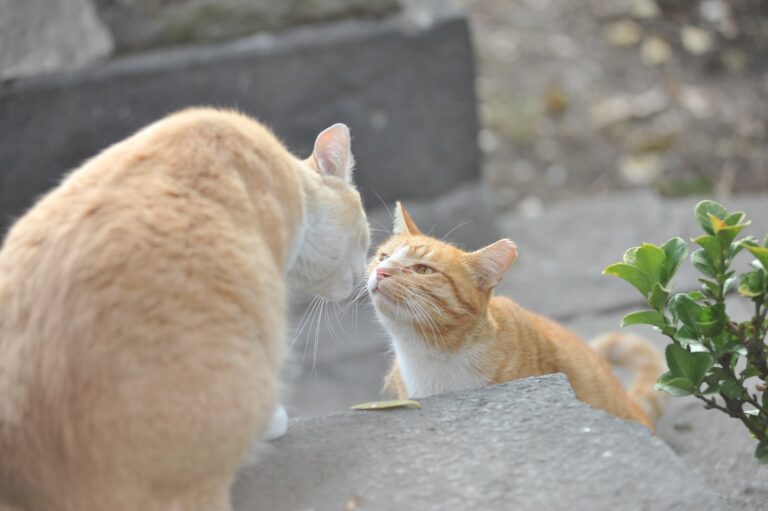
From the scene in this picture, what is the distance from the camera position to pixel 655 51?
643 centimetres

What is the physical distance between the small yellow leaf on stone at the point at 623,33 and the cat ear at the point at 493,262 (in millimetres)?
4119

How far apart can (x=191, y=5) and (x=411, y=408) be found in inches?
106

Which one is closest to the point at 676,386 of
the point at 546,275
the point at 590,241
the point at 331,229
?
the point at 331,229

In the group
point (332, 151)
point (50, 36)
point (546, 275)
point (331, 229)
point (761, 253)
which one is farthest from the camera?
point (546, 275)

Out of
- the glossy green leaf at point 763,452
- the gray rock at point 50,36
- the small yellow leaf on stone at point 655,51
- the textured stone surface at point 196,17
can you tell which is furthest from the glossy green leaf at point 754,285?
the small yellow leaf on stone at point 655,51

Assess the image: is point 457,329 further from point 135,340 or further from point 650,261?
point 135,340

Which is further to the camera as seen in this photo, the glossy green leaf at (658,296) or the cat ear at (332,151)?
the cat ear at (332,151)

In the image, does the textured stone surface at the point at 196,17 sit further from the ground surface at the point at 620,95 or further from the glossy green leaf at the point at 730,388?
the glossy green leaf at the point at 730,388

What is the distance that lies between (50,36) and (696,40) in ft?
13.8

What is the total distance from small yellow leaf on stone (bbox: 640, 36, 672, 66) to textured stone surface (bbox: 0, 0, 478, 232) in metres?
2.11

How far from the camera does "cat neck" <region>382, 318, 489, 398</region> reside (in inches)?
116

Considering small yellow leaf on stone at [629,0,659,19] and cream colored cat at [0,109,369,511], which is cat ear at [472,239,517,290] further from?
small yellow leaf on stone at [629,0,659,19]

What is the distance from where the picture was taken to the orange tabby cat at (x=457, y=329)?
2898mm

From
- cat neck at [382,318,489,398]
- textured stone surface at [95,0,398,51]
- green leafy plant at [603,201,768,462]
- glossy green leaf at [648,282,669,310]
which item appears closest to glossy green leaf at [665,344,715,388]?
green leafy plant at [603,201,768,462]
